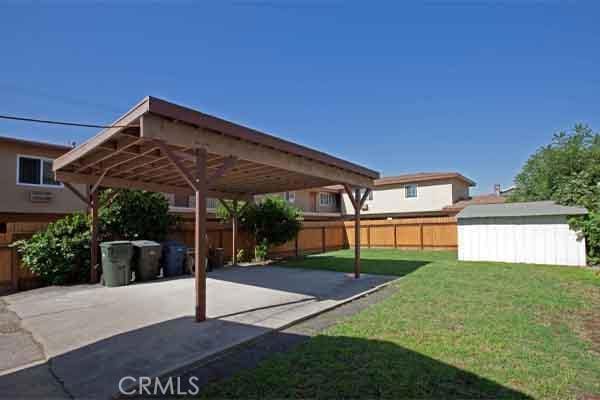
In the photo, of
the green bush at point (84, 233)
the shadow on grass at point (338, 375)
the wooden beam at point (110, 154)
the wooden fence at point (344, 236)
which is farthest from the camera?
the wooden fence at point (344, 236)

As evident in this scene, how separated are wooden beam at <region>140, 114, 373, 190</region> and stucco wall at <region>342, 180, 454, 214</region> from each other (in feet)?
56.6

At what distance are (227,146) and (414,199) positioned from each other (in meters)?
21.6

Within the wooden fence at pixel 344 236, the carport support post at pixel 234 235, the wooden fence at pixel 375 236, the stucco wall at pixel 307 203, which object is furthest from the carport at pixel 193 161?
the stucco wall at pixel 307 203

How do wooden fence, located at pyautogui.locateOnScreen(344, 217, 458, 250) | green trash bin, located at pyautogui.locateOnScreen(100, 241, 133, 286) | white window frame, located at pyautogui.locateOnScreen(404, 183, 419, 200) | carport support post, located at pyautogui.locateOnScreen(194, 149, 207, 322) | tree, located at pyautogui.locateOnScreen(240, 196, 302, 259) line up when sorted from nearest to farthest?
1. carport support post, located at pyautogui.locateOnScreen(194, 149, 207, 322)
2. green trash bin, located at pyautogui.locateOnScreen(100, 241, 133, 286)
3. tree, located at pyautogui.locateOnScreen(240, 196, 302, 259)
4. wooden fence, located at pyautogui.locateOnScreen(344, 217, 458, 250)
5. white window frame, located at pyautogui.locateOnScreen(404, 183, 419, 200)

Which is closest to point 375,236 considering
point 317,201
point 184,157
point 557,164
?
point 317,201

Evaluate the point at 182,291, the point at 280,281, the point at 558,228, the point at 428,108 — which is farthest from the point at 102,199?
the point at 558,228

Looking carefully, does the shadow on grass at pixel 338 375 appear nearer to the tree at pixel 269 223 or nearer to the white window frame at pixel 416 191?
the tree at pixel 269 223

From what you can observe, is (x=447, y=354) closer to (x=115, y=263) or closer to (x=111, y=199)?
(x=115, y=263)

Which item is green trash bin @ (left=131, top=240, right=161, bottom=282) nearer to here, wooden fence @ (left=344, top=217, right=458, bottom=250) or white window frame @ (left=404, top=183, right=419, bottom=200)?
wooden fence @ (left=344, top=217, right=458, bottom=250)

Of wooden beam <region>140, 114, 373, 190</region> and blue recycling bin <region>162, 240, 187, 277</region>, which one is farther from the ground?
wooden beam <region>140, 114, 373, 190</region>

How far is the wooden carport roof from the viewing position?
14.7 feet

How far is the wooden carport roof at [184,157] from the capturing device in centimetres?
447

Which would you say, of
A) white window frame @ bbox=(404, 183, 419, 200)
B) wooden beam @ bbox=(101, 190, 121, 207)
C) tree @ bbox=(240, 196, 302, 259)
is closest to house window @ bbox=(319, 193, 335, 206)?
white window frame @ bbox=(404, 183, 419, 200)

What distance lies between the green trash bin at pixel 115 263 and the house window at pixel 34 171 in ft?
20.5
